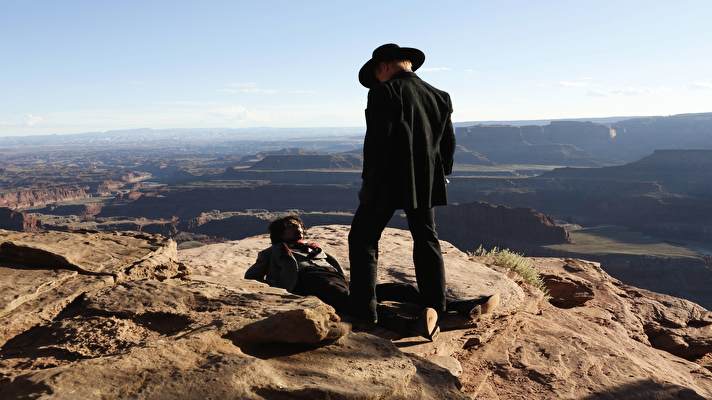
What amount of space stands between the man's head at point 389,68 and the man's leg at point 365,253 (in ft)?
2.88

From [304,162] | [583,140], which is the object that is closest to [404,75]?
[304,162]

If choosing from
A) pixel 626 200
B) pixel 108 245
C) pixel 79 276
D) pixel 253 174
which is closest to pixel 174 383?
pixel 79 276

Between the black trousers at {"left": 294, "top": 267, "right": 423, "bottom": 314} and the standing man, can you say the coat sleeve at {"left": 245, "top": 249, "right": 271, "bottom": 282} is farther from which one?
the standing man

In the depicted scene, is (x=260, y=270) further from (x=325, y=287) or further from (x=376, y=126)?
(x=376, y=126)

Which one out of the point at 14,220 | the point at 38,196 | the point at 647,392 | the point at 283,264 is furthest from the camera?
the point at 38,196

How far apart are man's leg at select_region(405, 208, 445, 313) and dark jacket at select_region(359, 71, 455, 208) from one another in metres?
0.10

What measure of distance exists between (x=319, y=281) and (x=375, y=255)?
53 centimetres

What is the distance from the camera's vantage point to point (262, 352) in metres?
2.56

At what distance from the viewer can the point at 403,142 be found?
10.6 ft

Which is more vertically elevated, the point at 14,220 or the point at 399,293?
the point at 399,293

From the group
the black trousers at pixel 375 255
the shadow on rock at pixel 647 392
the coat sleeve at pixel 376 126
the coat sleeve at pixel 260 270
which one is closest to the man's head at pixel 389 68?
the coat sleeve at pixel 376 126

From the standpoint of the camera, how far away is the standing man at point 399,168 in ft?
10.4

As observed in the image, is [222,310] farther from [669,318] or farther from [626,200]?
→ [626,200]

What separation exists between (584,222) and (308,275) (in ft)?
254
